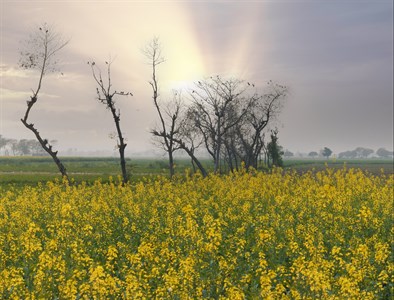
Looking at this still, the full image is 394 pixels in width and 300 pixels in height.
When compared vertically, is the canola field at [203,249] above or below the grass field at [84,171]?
below

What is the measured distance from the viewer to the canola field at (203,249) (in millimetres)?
8102

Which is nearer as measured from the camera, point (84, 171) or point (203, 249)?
point (203, 249)

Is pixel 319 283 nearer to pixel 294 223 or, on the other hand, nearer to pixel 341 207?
pixel 294 223

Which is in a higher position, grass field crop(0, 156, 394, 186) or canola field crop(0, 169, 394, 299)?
grass field crop(0, 156, 394, 186)

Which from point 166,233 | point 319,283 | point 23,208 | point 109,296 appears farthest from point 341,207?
point 23,208

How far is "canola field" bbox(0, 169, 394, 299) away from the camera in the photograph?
8102 millimetres

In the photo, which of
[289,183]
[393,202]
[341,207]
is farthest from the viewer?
[289,183]

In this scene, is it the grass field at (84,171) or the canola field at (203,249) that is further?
the grass field at (84,171)

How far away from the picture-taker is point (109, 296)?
8.27m

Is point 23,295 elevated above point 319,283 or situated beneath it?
situated beneath

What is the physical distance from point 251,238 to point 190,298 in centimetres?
690

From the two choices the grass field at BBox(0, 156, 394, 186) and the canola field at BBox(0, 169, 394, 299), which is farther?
the grass field at BBox(0, 156, 394, 186)

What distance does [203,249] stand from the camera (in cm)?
1044

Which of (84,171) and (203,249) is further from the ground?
(84,171)
